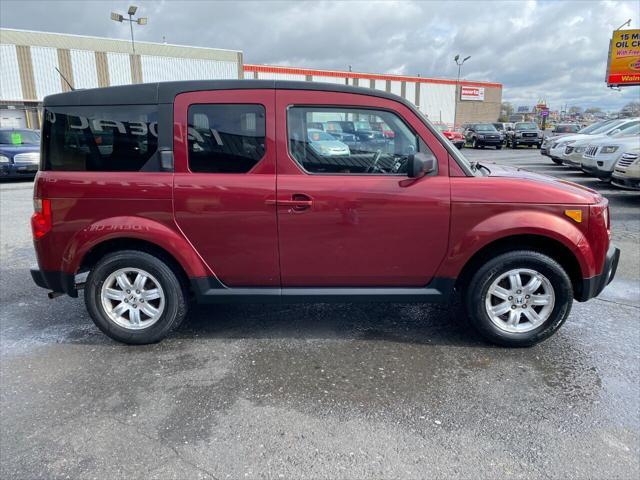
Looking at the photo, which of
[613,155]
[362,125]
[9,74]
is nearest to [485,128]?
[613,155]

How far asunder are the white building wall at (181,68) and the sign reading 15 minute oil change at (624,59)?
1238 inches

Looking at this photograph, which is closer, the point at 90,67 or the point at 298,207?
the point at 298,207

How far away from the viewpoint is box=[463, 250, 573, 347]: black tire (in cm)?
349

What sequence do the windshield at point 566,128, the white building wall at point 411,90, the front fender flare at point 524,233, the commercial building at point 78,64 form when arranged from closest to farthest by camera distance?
the front fender flare at point 524,233 < the windshield at point 566,128 < the commercial building at point 78,64 < the white building wall at point 411,90

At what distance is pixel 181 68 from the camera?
151 ft

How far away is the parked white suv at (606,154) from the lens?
35.2 feet

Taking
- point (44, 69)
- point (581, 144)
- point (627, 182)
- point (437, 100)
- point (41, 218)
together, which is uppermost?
point (44, 69)

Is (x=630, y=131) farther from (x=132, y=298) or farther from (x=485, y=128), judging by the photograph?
(x=485, y=128)

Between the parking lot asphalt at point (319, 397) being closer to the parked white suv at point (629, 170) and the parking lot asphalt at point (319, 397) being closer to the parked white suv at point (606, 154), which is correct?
the parked white suv at point (629, 170)

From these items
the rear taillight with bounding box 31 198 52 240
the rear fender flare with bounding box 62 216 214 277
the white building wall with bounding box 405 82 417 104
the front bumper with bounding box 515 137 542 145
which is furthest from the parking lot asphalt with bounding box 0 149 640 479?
the white building wall with bounding box 405 82 417 104

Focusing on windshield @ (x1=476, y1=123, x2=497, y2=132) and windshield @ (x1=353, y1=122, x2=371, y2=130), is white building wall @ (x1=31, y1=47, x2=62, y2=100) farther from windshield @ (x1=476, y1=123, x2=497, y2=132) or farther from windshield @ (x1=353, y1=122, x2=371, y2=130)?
windshield @ (x1=353, y1=122, x2=371, y2=130)

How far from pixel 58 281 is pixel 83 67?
4774cm

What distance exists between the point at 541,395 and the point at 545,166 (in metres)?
17.1

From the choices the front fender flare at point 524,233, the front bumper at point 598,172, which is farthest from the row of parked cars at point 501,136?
the front fender flare at point 524,233
